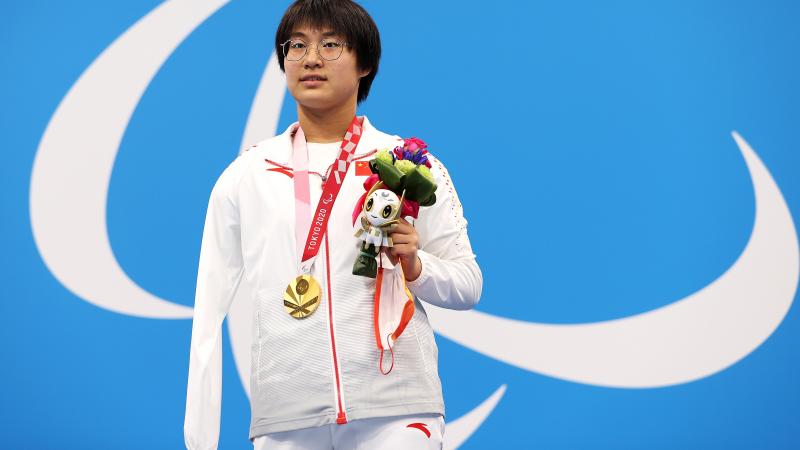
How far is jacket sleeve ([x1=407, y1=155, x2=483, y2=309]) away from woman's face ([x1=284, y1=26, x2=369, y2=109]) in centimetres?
25

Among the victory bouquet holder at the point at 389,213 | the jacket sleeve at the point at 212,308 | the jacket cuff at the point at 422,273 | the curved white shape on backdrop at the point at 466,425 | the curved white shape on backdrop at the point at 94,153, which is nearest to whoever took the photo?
the victory bouquet holder at the point at 389,213

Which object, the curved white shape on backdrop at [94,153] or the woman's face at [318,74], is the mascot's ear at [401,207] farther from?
the curved white shape on backdrop at [94,153]

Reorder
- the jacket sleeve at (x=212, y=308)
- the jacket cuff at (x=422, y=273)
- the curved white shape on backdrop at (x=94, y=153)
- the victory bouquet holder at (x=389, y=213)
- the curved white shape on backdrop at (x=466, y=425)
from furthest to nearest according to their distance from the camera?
the curved white shape on backdrop at (x=94, y=153)
the curved white shape on backdrop at (x=466, y=425)
the jacket sleeve at (x=212, y=308)
the jacket cuff at (x=422, y=273)
the victory bouquet holder at (x=389, y=213)

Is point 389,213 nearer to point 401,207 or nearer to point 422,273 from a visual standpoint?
point 401,207

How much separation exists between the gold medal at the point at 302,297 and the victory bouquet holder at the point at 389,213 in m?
0.10

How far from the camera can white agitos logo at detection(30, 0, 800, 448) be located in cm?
360

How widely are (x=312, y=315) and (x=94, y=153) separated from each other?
2103 mm

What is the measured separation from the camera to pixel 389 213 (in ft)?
6.02

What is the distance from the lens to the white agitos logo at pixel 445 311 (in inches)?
142

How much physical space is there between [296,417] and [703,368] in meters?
2.13

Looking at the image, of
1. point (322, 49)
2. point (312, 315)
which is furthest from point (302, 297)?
point (322, 49)

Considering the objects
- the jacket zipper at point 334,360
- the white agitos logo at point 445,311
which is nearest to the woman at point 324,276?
the jacket zipper at point 334,360

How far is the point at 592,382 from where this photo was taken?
360 cm

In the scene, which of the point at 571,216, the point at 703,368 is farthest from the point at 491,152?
the point at 703,368
